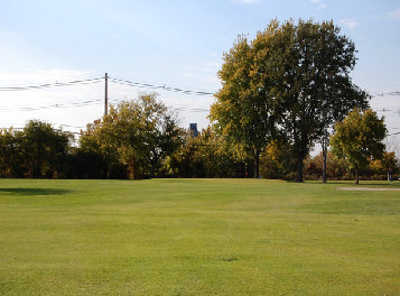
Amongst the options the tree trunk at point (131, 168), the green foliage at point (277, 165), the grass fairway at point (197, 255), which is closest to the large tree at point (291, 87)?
the green foliage at point (277, 165)

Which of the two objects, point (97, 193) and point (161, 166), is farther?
point (161, 166)

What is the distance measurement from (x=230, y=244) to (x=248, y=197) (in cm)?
1177

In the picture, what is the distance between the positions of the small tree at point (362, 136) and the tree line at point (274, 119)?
0.08m

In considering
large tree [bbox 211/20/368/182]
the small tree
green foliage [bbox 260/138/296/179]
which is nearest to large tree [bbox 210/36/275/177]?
large tree [bbox 211/20/368/182]

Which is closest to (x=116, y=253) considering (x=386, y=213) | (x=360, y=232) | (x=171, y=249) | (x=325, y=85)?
(x=171, y=249)

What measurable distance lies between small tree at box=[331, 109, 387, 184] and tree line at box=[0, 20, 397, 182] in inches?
3.3

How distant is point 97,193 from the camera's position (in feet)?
68.8

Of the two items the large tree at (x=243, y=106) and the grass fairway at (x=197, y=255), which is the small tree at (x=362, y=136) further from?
the grass fairway at (x=197, y=255)

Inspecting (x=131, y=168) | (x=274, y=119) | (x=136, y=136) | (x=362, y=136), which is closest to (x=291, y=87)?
(x=274, y=119)

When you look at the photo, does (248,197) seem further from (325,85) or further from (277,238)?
(325,85)

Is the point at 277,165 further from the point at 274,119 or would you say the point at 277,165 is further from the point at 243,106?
the point at 243,106

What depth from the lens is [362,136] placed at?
35719 millimetres

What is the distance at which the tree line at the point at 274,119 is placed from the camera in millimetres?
37875

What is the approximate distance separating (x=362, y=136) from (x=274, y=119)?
840 cm
